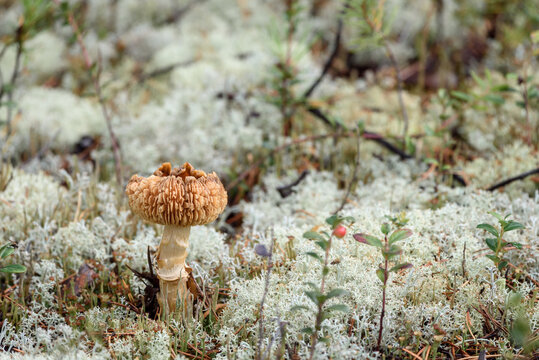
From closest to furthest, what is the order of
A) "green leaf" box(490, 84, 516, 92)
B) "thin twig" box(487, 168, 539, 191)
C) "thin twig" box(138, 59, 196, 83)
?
"thin twig" box(487, 168, 539, 191)
"green leaf" box(490, 84, 516, 92)
"thin twig" box(138, 59, 196, 83)

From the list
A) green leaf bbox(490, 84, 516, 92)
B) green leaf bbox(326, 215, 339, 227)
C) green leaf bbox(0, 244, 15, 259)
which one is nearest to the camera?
green leaf bbox(326, 215, 339, 227)

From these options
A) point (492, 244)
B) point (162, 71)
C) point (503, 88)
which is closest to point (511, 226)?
point (492, 244)

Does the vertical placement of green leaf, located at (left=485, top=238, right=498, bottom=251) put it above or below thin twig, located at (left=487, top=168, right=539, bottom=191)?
below

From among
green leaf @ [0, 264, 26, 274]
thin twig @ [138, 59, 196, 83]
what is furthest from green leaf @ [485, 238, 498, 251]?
thin twig @ [138, 59, 196, 83]

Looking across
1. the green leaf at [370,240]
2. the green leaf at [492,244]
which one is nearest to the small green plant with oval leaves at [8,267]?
the green leaf at [370,240]

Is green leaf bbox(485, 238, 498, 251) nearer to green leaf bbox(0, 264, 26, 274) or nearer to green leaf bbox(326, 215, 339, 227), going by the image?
green leaf bbox(326, 215, 339, 227)

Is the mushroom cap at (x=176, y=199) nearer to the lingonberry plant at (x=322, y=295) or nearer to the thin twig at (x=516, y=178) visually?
the lingonberry plant at (x=322, y=295)

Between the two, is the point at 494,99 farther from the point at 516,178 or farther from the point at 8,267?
the point at 8,267

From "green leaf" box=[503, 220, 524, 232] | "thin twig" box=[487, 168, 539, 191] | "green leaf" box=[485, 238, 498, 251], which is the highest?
"thin twig" box=[487, 168, 539, 191]
